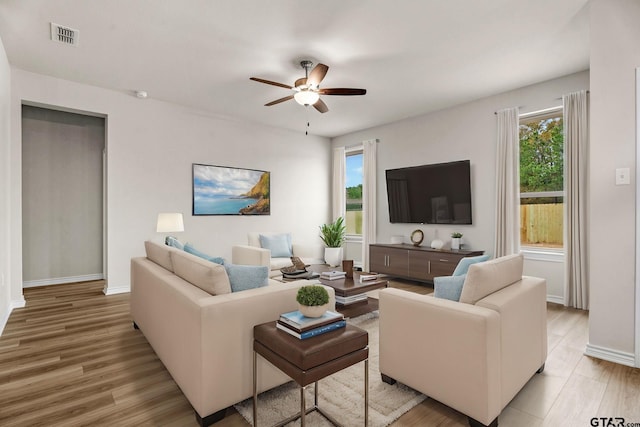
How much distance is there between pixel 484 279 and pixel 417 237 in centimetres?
374

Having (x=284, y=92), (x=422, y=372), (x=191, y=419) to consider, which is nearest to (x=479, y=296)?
(x=422, y=372)

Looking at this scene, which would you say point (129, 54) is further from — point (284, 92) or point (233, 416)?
point (233, 416)

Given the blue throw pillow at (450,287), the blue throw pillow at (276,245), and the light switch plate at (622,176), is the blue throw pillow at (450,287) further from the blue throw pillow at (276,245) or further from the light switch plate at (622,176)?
the blue throw pillow at (276,245)

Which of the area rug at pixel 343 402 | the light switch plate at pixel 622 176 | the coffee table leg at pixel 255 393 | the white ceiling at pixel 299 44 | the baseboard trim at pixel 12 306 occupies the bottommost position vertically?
the area rug at pixel 343 402

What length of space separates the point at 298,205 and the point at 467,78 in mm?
3756

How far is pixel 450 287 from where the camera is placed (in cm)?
194

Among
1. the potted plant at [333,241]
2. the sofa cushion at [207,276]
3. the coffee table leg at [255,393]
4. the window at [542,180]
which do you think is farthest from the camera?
the potted plant at [333,241]

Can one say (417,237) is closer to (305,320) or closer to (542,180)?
(542,180)

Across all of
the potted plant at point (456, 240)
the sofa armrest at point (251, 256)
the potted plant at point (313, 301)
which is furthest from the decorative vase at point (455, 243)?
the potted plant at point (313, 301)

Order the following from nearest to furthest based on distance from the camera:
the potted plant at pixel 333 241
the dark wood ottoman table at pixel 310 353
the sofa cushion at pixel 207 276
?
1. the dark wood ottoman table at pixel 310 353
2. the sofa cushion at pixel 207 276
3. the potted plant at pixel 333 241

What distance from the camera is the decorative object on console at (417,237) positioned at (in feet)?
18.0

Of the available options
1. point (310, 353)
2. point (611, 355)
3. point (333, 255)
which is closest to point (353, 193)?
point (333, 255)

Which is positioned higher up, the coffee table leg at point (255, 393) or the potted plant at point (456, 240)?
the potted plant at point (456, 240)

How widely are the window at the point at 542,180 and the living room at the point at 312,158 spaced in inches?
10.7
